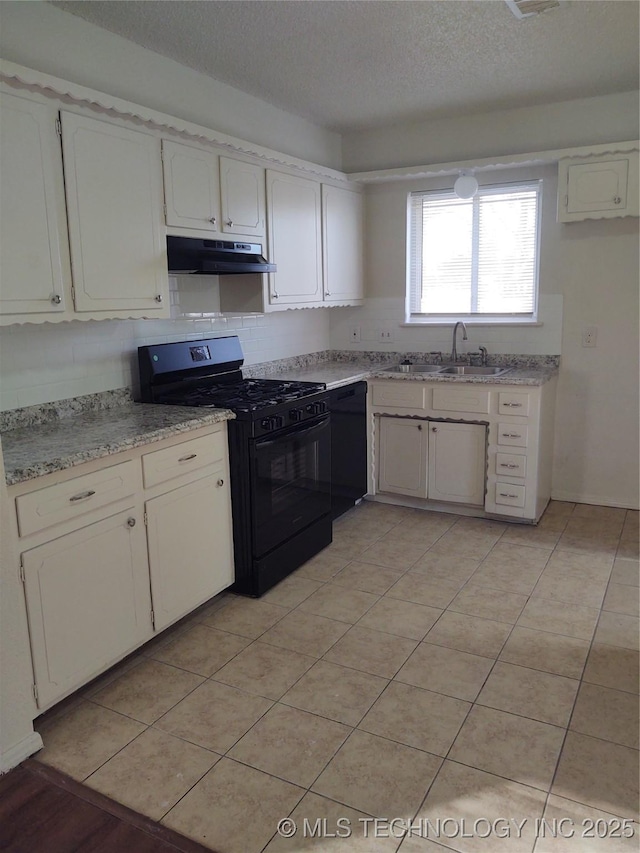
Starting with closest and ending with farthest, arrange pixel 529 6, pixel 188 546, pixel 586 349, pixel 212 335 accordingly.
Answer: pixel 529 6, pixel 188 546, pixel 212 335, pixel 586 349

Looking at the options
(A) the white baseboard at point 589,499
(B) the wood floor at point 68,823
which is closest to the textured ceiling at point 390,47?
(A) the white baseboard at point 589,499

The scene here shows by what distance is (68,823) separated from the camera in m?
1.88

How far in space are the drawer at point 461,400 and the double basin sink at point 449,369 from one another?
0.16 metres

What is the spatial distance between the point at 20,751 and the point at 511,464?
3.00m

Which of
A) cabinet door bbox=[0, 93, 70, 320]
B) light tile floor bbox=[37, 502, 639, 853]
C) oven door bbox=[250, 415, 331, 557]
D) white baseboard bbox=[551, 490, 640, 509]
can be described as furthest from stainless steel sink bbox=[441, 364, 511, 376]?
cabinet door bbox=[0, 93, 70, 320]

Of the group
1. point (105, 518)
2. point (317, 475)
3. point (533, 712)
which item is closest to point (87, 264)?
point (105, 518)

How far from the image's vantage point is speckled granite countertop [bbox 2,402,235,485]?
84.0 inches

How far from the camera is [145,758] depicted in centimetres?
213

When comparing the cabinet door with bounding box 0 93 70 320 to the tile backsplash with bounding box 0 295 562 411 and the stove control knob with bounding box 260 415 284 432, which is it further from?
the stove control knob with bounding box 260 415 284 432

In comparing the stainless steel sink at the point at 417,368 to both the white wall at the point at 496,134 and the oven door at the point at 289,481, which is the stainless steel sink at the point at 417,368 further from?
the white wall at the point at 496,134

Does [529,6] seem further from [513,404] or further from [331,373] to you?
[331,373]

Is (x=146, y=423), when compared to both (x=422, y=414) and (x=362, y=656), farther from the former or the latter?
(x=422, y=414)

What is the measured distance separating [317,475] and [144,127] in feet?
6.30

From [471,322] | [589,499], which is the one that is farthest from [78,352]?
[589,499]
